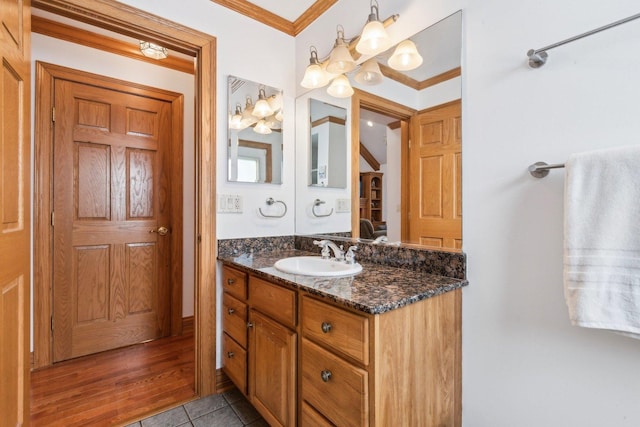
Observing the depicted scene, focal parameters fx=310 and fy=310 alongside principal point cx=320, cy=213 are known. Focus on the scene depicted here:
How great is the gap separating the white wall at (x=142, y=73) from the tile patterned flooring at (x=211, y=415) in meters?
0.96

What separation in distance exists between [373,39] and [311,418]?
1.68 meters

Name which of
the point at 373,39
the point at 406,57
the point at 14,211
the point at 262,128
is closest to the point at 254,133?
the point at 262,128

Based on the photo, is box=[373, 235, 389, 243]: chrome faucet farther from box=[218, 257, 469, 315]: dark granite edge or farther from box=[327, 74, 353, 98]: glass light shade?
box=[327, 74, 353, 98]: glass light shade

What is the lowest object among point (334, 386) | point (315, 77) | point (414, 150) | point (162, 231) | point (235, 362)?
point (235, 362)

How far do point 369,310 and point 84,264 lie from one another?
2.32m

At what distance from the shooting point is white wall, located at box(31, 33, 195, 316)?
2143 millimetres

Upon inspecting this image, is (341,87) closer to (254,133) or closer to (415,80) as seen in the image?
(415,80)

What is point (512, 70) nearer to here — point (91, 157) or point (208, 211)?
point (208, 211)

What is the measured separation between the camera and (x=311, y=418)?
1.18 metres

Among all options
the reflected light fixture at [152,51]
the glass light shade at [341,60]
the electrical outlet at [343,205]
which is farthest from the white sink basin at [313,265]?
the reflected light fixture at [152,51]

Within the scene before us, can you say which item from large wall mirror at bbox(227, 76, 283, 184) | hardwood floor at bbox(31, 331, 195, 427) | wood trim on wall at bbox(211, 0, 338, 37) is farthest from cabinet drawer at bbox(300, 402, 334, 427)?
wood trim on wall at bbox(211, 0, 338, 37)

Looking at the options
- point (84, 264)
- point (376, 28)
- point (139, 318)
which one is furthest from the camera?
point (139, 318)

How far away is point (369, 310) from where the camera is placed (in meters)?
0.92

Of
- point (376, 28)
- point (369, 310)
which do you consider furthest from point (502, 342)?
point (376, 28)
